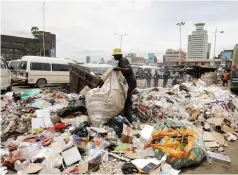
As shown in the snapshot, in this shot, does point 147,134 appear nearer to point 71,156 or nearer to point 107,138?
point 107,138

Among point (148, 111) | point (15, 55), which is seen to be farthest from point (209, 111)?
point (15, 55)

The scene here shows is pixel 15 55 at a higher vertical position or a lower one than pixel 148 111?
higher

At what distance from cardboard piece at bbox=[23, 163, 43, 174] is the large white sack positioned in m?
1.42

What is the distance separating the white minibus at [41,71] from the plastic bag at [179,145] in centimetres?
1025

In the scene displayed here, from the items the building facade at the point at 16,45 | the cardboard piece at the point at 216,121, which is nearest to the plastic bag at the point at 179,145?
the cardboard piece at the point at 216,121

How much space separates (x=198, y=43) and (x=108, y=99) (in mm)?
70264

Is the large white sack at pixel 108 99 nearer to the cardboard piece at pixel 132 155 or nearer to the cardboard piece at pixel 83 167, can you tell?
the cardboard piece at pixel 132 155

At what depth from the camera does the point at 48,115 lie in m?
4.58

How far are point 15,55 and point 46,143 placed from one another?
4639cm

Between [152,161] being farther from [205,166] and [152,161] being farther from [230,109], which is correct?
[230,109]

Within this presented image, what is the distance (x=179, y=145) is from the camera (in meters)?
3.37

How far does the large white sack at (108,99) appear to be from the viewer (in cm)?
420

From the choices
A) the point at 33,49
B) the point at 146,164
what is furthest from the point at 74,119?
the point at 33,49

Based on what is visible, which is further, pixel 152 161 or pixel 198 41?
pixel 198 41
